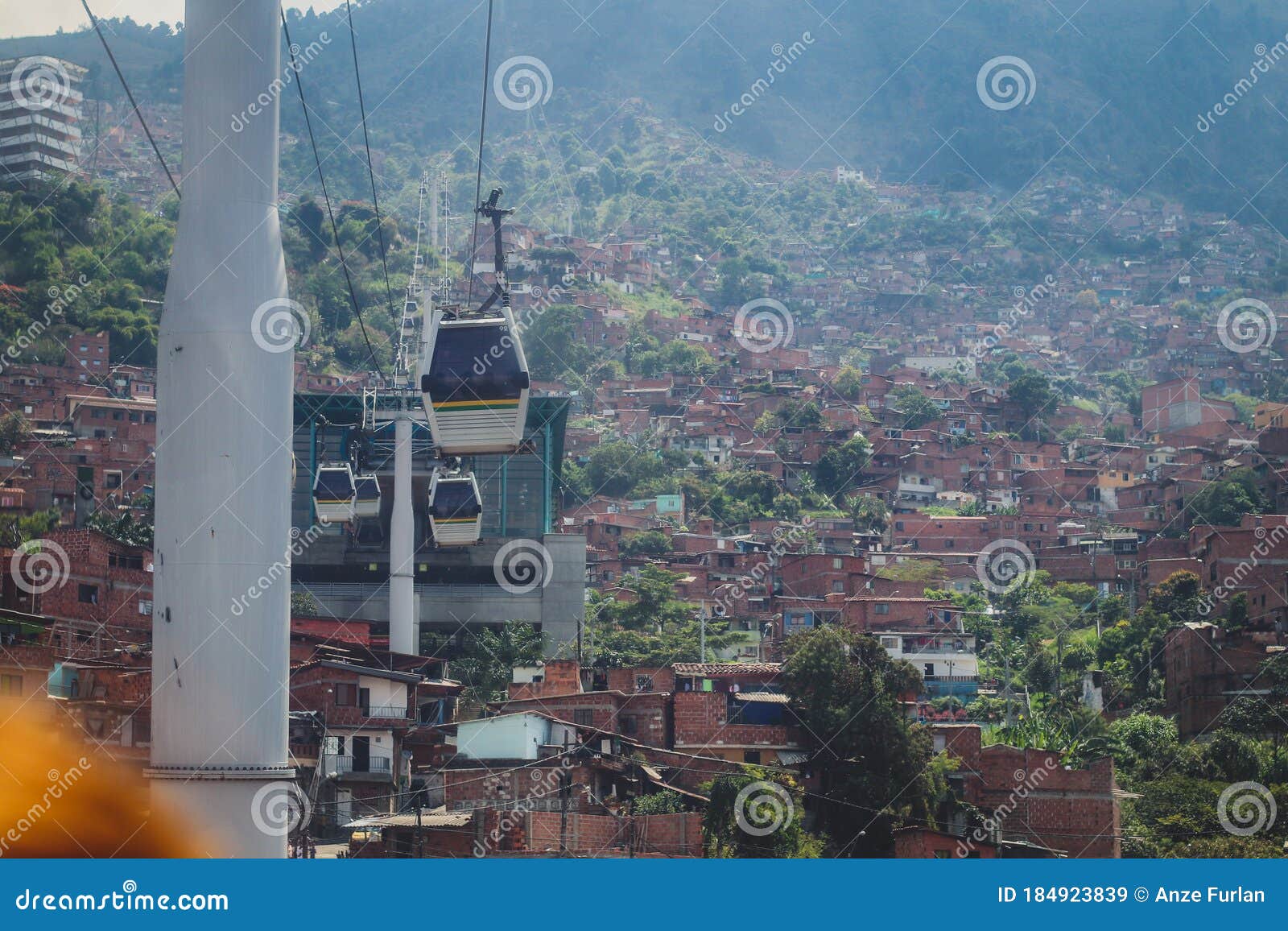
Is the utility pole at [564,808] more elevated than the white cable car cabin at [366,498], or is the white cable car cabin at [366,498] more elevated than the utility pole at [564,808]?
the white cable car cabin at [366,498]

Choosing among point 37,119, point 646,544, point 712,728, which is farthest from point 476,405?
point 37,119

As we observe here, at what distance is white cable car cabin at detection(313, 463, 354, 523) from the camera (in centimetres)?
2614

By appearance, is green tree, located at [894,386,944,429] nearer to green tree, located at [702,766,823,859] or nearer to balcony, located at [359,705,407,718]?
balcony, located at [359,705,407,718]

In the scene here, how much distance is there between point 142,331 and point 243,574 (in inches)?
2735

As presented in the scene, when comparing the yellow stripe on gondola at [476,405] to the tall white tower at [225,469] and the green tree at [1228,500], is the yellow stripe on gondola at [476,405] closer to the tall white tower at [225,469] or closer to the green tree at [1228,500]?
the tall white tower at [225,469]

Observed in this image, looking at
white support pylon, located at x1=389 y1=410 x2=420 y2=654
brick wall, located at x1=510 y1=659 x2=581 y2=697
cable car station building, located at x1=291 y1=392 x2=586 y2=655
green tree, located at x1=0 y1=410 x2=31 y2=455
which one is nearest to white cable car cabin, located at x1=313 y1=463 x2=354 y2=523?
white support pylon, located at x1=389 y1=410 x2=420 y2=654

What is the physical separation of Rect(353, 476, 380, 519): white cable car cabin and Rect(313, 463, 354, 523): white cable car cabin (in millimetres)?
547

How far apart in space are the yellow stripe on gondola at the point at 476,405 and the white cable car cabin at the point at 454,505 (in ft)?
37.1

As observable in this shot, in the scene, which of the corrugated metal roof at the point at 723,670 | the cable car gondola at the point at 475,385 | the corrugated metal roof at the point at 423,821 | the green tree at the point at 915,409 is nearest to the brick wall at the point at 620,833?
the corrugated metal roof at the point at 423,821

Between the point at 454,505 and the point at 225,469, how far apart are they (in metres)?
16.1

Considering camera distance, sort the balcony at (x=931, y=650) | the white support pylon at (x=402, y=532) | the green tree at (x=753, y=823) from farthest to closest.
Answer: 1. the balcony at (x=931, y=650)
2. the white support pylon at (x=402, y=532)
3. the green tree at (x=753, y=823)

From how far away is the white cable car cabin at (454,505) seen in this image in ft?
82.6

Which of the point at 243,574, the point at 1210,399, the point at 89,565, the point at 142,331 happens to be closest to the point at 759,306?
the point at 1210,399

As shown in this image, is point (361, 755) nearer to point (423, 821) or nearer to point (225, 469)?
point (423, 821)
